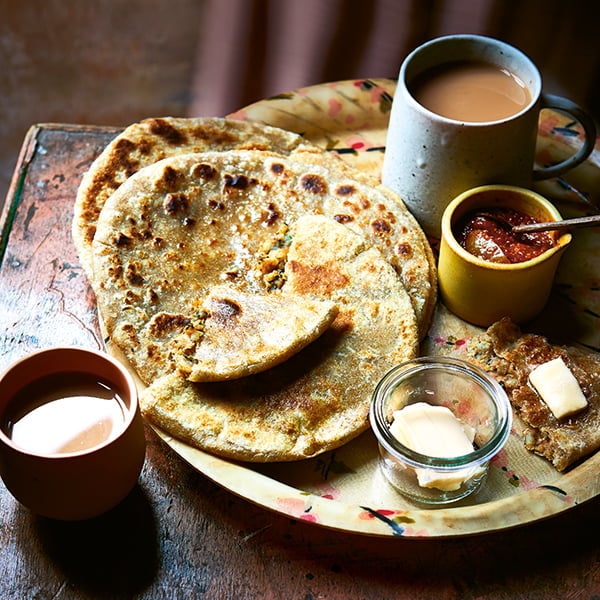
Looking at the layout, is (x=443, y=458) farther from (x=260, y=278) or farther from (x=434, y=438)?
(x=260, y=278)

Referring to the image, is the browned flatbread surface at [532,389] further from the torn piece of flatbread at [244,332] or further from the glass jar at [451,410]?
the torn piece of flatbread at [244,332]

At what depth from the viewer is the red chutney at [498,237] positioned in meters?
1.89

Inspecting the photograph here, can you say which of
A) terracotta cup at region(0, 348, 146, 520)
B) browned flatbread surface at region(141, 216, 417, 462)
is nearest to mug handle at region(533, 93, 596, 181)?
browned flatbread surface at region(141, 216, 417, 462)

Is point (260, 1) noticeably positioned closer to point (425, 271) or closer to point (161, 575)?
point (425, 271)

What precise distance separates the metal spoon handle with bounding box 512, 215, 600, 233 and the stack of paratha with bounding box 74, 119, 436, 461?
26 centimetres

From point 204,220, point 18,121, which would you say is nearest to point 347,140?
point 204,220

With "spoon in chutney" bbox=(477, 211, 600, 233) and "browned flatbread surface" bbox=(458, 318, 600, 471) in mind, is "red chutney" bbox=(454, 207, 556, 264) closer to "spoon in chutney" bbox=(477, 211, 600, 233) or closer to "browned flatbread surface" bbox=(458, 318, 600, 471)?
"spoon in chutney" bbox=(477, 211, 600, 233)

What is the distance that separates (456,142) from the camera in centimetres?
193

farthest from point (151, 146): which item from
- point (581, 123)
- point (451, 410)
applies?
point (581, 123)

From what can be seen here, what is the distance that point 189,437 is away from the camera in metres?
1.62

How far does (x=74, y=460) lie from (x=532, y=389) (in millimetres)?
1042

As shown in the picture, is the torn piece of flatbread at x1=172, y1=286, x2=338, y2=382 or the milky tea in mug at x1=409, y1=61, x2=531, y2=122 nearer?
the torn piece of flatbread at x1=172, y1=286, x2=338, y2=382

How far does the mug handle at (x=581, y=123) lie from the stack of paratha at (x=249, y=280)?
0.44m

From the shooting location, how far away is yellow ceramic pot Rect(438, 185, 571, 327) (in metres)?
1.82
